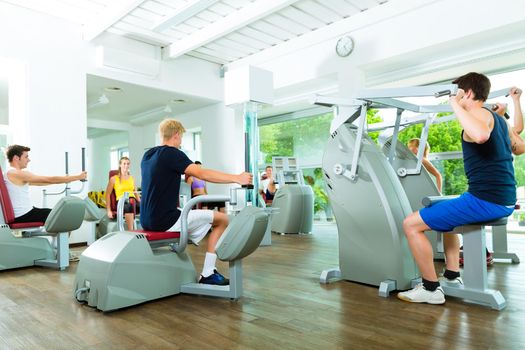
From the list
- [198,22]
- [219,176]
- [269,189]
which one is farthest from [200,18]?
[219,176]

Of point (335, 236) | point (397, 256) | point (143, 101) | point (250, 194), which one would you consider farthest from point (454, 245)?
point (143, 101)

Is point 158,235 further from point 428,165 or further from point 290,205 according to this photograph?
point 290,205

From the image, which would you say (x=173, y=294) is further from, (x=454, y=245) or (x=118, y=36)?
(x=118, y=36)

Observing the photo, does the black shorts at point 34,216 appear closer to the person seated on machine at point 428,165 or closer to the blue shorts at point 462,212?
the blue shorts at point 462,212

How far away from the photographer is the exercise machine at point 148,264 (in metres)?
2.34

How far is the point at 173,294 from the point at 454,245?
195cm

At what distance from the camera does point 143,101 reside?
802 cm

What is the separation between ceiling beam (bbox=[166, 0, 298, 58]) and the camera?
203 inches

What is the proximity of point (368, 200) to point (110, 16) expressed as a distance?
14.7 feet

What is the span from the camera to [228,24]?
5777 mm

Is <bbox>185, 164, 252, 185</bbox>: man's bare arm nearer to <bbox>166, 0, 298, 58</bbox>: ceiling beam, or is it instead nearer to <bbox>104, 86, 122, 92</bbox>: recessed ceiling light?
<bbox>166, 0, 298, 58</bbox>: ceiling beam

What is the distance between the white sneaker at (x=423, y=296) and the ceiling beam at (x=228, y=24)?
390 cm

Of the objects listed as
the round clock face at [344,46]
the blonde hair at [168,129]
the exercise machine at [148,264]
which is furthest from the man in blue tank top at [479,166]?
the round clock face at [344,46]

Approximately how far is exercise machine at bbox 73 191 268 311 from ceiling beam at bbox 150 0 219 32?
3473mm
